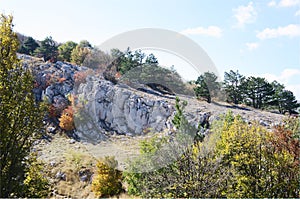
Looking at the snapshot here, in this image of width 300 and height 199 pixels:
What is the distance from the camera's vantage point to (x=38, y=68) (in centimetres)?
2333

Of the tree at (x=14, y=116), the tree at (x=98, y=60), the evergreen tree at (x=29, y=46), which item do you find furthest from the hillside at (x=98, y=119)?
the tree at (x=14, y=116)

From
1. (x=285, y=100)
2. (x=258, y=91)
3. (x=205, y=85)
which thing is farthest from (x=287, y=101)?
(x=205, y=85)

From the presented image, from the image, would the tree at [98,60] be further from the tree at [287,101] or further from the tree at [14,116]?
the tree at [14,116]

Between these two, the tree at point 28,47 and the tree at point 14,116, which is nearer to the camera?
the tree at point 14,116

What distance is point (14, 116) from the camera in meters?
5.13

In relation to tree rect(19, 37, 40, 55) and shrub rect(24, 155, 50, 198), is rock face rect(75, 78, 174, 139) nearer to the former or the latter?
tree rect(19, 37, 40, 55)

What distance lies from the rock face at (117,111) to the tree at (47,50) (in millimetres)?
7210

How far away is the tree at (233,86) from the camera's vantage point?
79.5 feet

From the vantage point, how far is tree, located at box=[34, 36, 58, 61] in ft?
87.6

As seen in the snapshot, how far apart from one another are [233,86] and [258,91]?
200cm

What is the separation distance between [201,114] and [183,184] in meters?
11.0

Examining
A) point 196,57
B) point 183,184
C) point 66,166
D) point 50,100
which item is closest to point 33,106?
point 183,184

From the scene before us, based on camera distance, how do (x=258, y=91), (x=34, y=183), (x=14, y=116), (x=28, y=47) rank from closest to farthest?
(x=14, y=116) → (x=34, y=183) → (x=258, y=91) → (x=28, y=47)

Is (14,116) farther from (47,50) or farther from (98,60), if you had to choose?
(47,50)
